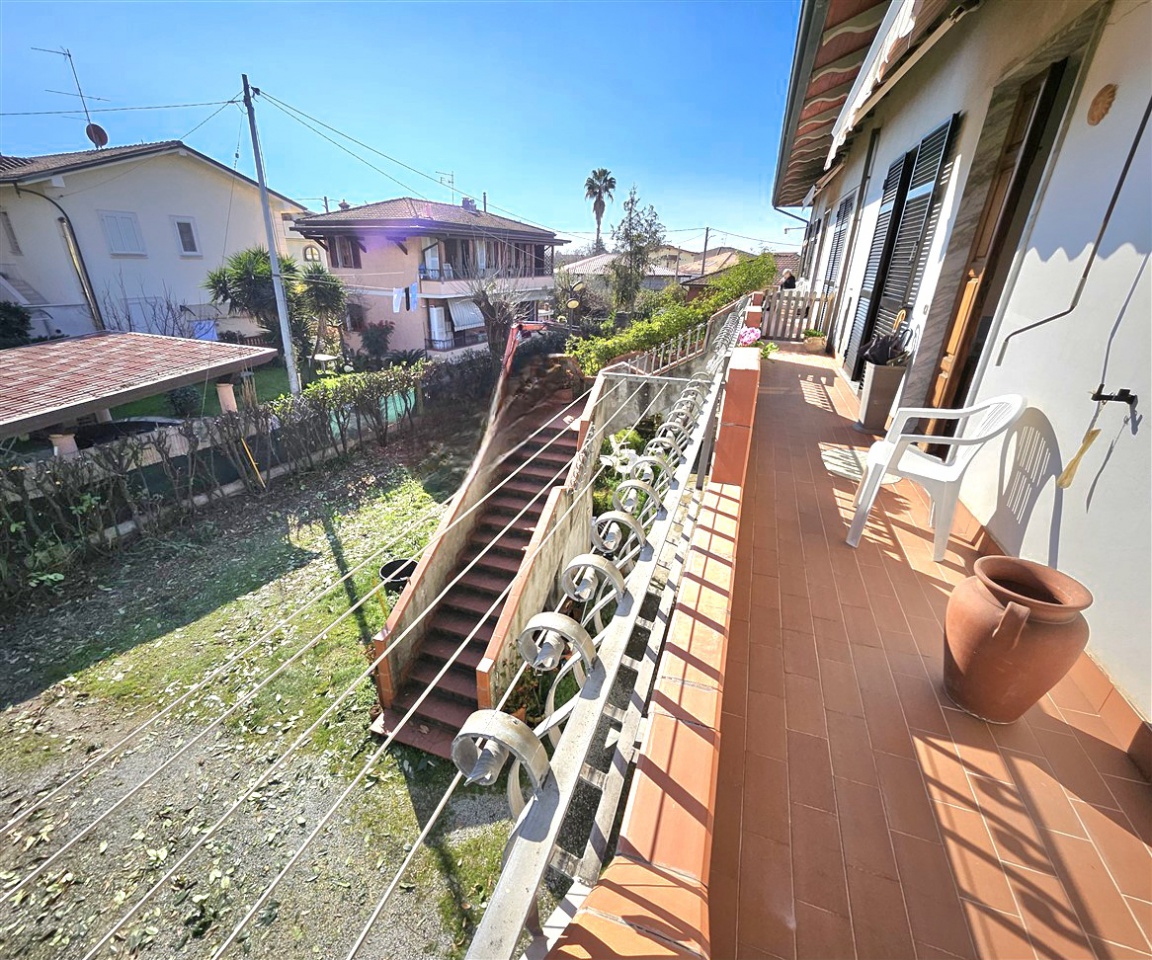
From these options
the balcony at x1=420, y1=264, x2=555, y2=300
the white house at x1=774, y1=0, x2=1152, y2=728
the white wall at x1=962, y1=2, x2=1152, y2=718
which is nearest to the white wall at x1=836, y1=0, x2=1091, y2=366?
the white house at x1=774, y1=0, x2=1152, y2=728

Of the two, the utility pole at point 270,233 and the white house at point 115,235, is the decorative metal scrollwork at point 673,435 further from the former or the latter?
the white house at point 115,235

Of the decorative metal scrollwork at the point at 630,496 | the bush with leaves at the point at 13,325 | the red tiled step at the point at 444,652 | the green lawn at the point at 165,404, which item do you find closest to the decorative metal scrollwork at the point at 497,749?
the decorative metal scrollwork at the point at 630,496

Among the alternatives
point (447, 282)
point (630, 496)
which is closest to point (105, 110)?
point (447, 282)

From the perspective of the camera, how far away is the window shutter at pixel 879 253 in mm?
5617

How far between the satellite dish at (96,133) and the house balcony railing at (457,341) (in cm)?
1265

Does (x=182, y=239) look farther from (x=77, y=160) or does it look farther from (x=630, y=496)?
(x=630, y=496)

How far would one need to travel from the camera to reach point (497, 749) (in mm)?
889

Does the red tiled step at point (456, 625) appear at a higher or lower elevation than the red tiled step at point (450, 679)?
higher

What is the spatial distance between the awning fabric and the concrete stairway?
1078 cm

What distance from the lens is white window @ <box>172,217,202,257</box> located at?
16266 mm

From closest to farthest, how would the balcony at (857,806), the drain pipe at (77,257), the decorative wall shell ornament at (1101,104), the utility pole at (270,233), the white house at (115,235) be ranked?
the balcony at (857,806), the decorative wall shell ornament at (1101,104), the utility pole at (270,233), the drain pipe at (77,257), the white house at (115,235)

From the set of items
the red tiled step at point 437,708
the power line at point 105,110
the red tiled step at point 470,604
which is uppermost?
the power line at point 105,110

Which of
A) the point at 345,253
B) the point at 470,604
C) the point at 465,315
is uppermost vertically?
the point at 345,253

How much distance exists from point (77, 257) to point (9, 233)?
183 centimetres
